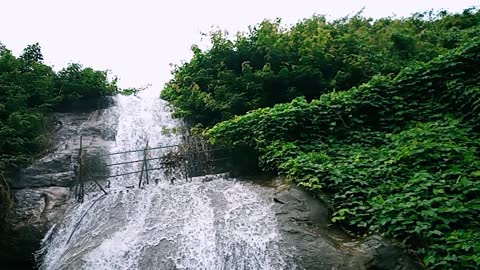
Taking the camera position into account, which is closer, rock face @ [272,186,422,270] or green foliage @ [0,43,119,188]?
rock face @ [272,186,422,270]

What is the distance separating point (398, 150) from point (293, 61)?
5.02 metres

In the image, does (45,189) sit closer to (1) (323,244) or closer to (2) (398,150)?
(1) (323,244)

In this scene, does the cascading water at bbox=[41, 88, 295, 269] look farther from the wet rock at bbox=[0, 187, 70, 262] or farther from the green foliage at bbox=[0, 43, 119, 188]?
the green foliage at bbox=[0, 43, 119, 188]

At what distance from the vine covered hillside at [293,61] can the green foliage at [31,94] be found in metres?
2.84

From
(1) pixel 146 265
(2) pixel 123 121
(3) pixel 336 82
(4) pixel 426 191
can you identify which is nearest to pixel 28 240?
(1) pixel 146 265

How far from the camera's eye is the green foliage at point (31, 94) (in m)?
10.0

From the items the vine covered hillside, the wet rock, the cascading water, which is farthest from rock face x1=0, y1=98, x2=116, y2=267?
the vine covered hillside

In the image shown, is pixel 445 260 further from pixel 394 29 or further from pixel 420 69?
pixel 394 29

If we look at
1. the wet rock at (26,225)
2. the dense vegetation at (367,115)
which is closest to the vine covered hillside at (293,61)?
the dense vegetation at (367,115)

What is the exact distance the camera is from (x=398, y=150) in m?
7.85

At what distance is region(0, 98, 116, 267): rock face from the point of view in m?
8.40

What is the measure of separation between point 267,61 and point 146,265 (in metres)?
7.54

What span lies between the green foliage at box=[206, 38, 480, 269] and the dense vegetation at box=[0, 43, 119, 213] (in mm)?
4519

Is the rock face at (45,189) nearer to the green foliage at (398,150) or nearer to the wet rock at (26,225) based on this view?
the wet rock at (26,225)
